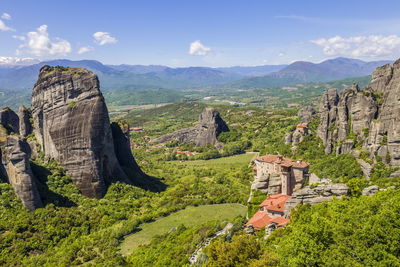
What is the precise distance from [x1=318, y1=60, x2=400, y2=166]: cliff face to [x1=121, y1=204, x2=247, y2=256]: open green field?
2658 centimetres

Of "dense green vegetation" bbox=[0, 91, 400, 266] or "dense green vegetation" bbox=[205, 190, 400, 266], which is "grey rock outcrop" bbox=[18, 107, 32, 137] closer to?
"dense green vegetation" bbox=[0, 91, 400, 266]

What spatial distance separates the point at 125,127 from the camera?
7631 cm

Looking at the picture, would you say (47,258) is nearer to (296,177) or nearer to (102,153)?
(102,153)

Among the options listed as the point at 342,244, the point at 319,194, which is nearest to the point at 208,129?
the point at 319,194

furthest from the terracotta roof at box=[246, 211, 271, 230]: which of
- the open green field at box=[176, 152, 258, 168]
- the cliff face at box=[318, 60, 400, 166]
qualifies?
the open green field at box=[176, 152, 258, 168]

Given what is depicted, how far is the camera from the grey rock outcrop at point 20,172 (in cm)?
4981

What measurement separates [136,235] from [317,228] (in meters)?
34.8

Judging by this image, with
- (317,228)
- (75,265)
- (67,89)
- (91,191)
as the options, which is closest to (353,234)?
(317,228)

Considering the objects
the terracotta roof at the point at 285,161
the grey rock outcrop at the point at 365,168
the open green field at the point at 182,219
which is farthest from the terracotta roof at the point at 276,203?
the grey rock outcrop at the point at 365,168

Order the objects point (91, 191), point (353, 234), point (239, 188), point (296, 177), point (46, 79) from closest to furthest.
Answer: point (353, 234) < point (296, 177) < point (91, 191) < point (46, 79) < point (239, 188)

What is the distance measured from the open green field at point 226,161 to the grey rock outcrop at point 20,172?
6190 centimetres

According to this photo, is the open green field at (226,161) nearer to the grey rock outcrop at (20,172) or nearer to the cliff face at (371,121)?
the cliff face at (371,121)

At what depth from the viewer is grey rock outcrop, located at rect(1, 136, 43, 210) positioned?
49.8m

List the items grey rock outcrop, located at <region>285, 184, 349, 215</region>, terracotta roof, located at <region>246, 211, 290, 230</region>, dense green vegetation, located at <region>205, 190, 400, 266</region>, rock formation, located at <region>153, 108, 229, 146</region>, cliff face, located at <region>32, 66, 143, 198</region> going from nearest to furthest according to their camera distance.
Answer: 1. dense green vegetation, located at <region>205, 190, 400, 266</region>
2. grey rock outcrop, located at <region>285, 184, 349, 215</region>
3. terracotta roof, located at <region>246, 211, 290, 230</region>
4. cliff face, located at <region>32, 66, 143, 198</region>
5. rock formation, located at <region>153, 108, 229, 146</region>
